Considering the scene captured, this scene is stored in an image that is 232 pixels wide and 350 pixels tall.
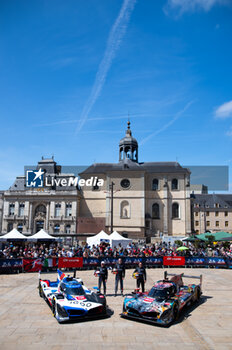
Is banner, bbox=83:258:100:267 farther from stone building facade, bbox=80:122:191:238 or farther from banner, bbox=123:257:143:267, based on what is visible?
stone building facade, bbox=80:122:191:238

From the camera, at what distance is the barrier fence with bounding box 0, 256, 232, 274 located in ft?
63.9

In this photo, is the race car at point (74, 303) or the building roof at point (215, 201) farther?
the building roof at point (215, 201)

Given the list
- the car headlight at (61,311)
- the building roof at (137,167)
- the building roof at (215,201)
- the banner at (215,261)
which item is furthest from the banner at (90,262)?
the building roof at (215,201)

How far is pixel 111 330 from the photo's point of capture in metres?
8.34

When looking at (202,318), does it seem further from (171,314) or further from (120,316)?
(120,316)

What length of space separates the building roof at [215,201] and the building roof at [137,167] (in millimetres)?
16367

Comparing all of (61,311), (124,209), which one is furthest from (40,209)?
(61,311)

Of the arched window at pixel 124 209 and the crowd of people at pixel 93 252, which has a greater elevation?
the arched window at pixel 124 209

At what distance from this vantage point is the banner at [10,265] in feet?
63.9

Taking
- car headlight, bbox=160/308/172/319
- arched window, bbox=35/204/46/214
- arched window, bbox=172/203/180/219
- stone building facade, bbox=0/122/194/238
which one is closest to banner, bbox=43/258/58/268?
car headlight, bbox=160/308/172/319

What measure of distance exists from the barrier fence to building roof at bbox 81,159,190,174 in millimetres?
32019

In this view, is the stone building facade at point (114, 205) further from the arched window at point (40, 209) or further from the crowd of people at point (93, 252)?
the crowd of people at point (93, 252)

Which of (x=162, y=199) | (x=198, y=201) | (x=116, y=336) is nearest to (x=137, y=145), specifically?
(x=162, y=199)

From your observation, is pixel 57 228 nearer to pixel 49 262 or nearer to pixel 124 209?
pixel 124 209
